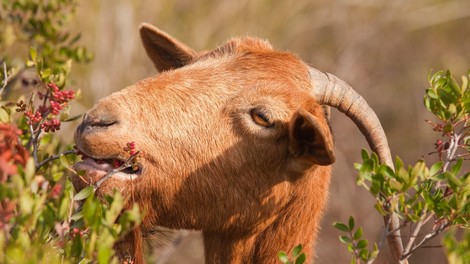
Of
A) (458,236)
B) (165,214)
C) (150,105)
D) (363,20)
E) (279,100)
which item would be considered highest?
(363,20)

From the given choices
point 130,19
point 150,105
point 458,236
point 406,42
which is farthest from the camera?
point 406,42

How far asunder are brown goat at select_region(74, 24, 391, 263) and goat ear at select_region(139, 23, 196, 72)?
714mm

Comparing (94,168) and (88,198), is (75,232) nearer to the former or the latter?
(88,198)

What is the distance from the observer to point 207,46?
16.4 meters

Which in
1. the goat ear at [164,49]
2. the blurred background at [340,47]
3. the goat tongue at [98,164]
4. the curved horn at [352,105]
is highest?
the blurred background at [340,47]

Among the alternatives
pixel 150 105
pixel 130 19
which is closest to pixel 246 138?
pixel 150 105

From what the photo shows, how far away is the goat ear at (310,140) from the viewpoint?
4949mm

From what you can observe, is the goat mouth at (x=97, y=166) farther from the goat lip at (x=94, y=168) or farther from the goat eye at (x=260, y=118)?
the goat eye at (x=260, y=118)

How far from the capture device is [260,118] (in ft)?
17.8

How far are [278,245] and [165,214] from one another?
0.84 m

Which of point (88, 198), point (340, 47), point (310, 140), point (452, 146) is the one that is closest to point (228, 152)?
point (310, 140)

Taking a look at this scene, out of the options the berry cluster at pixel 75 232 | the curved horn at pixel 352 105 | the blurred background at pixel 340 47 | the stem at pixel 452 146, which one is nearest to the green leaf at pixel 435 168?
the stem at pixel 452 146

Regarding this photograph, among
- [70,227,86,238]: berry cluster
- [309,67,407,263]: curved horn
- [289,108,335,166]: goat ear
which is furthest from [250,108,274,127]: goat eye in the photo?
[70,227,86,238]: berry cluster

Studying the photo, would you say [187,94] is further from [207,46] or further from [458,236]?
[207,46]
